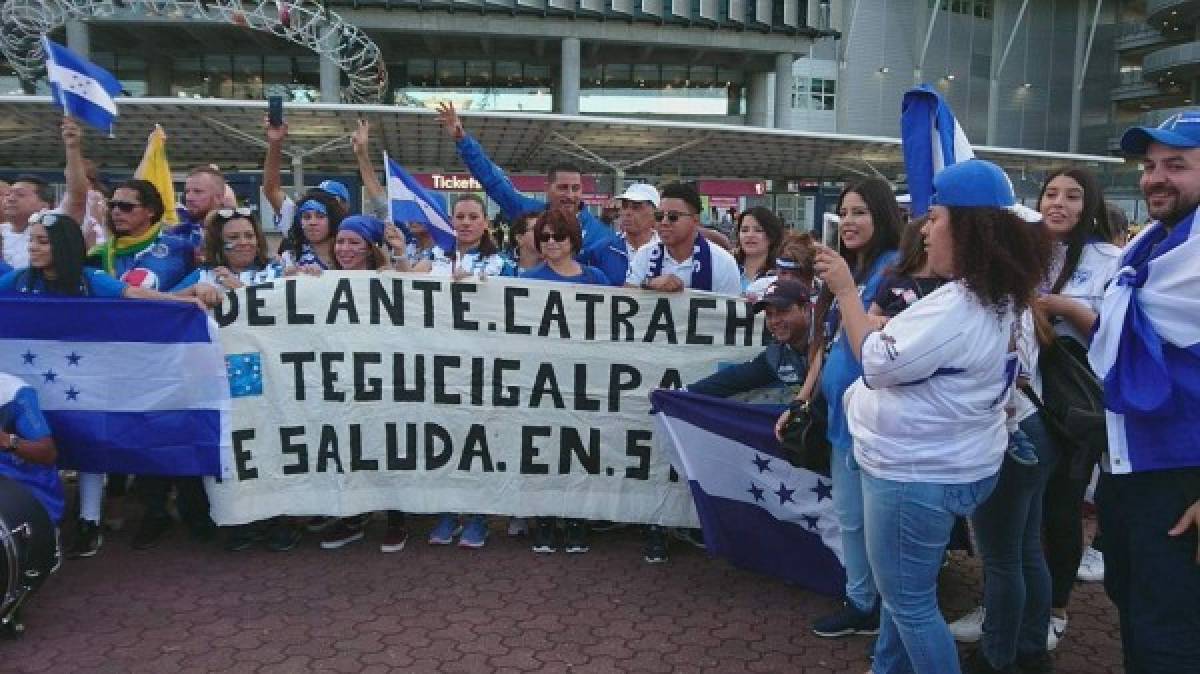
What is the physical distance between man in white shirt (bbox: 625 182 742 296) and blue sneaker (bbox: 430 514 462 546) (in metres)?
1.70

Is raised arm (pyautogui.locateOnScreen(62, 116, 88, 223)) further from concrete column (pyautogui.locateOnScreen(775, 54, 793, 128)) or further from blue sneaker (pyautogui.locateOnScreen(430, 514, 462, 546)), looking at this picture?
concrete column (pyautogui.locateOnScreen(775, 54, 793, 128))

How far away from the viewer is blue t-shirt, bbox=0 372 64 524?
167 inches

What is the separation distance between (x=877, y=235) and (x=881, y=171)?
29.1 meters

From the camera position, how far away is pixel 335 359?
4973 mm

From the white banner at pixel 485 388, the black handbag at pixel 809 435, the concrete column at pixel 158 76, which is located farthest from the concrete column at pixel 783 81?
the black handbag at pixel 809 435

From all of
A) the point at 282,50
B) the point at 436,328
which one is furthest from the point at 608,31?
the point at 436,328

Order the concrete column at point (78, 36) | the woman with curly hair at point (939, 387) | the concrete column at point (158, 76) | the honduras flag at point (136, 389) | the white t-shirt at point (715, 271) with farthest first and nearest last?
the concrete column at point (158, 76)
the concrete column at point (78, 36)
the white t-shirt at point (715, 271)
the honduras flag at point (136, 389)
the woman with curly hair at point (939, 387)

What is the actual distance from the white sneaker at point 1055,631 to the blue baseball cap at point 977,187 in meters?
2.08

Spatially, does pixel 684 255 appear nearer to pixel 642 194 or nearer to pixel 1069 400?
pixel 642 194

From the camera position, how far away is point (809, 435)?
3676 mm


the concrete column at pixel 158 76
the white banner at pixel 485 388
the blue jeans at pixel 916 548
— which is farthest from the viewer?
the concrete column at pixel 158 76

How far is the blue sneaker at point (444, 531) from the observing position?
5074 millimetres

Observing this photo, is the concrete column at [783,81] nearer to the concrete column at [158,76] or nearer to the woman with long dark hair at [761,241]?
the concrete column at [158,76]

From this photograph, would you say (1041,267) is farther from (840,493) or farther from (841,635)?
(841,635)
